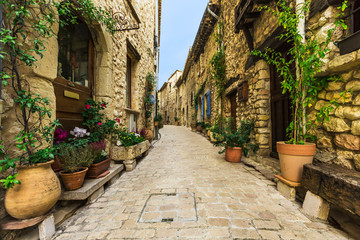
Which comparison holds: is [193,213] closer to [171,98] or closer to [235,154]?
[235,154]

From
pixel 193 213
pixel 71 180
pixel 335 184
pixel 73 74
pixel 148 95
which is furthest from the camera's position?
pixel 148 95

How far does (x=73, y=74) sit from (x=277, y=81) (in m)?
3.92

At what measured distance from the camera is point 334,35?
5.23 feet

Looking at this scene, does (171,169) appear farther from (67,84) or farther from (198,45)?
(198,45)

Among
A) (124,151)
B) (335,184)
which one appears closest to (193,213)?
(335,184)

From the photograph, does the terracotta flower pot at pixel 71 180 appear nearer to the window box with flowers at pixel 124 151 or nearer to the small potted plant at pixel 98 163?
the small potted plant at pixel 98 163

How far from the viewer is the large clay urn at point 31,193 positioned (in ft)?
3.74

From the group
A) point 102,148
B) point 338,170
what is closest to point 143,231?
point 102,148

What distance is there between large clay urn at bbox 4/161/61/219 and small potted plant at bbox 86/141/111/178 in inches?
29.5

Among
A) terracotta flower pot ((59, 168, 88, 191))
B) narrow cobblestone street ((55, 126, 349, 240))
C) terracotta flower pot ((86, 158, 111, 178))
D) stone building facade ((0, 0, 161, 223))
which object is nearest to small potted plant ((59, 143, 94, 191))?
terracotta flower pot ((59, 168, 88, 191))

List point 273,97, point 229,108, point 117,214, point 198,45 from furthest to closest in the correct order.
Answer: point 198,45
point 229,108
point 273,97
point 117,214

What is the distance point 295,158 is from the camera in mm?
1753

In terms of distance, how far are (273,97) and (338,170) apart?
183 cm

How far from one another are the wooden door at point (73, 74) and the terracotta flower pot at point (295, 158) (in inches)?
126
